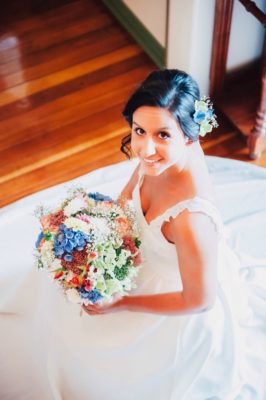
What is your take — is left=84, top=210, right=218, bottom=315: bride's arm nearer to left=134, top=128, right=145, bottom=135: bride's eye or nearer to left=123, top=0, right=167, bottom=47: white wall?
left=134, top=128, right=145, bottom=135: bride's eye

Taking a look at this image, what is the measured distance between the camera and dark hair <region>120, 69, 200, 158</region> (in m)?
1.51

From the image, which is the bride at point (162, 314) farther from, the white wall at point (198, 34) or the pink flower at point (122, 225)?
the white wall at point (198, 34)

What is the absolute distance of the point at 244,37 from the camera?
2.93 meters

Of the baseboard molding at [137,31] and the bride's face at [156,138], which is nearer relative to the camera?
the bride's face at [156,138]

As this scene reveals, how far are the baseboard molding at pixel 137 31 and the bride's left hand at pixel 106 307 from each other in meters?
1.99

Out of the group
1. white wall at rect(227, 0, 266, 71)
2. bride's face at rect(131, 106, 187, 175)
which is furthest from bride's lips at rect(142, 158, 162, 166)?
white wall at rect(227, 0, 266, 71)

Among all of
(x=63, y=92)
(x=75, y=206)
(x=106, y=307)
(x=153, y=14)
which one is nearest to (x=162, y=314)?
(x=106, y=307)

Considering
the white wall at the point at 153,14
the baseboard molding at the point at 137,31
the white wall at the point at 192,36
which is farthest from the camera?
the baseboard molding at the point at 137,31

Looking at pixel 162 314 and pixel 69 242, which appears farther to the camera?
pixel 162 314

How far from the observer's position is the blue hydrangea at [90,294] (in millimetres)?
1574

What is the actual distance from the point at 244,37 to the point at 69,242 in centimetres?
186

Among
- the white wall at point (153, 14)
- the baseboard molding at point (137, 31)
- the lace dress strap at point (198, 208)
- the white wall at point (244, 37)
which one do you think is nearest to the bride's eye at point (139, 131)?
the lace dress strap at point (198, 208)

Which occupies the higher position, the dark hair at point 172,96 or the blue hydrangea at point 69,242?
the dark hair at point 172,96

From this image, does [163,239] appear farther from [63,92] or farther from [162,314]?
[63,92]
